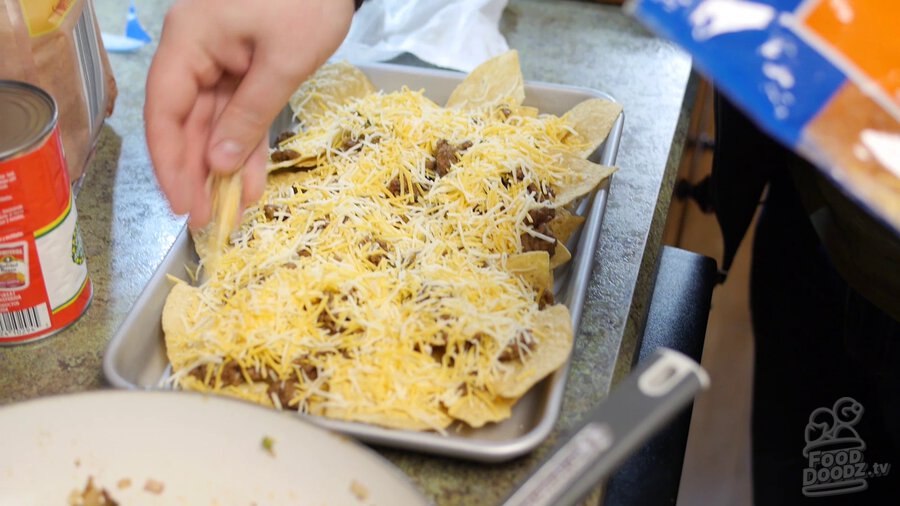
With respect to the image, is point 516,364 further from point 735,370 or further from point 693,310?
point 735,370

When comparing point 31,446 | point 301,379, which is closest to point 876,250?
point 301,379

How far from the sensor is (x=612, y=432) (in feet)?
1.77

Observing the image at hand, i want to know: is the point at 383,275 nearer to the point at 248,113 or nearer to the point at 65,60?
the point at 248,113

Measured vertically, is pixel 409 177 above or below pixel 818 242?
above

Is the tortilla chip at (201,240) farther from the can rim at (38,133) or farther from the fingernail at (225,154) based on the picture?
the can rim at (38,133)

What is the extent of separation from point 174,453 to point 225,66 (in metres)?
0.45

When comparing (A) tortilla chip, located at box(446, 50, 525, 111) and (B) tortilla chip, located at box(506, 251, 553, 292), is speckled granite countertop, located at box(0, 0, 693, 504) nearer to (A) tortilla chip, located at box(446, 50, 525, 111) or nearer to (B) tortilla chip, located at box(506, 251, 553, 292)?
(B) tortilla chip, located at box(506, 251, 553, 292)

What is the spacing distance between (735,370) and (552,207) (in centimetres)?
125

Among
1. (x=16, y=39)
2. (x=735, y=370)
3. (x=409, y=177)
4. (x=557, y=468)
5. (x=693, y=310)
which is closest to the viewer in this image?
(x=557, y=468)

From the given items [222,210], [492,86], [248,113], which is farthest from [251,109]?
[492,86]

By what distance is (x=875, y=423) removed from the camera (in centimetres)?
126

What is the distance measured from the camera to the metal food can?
778mm

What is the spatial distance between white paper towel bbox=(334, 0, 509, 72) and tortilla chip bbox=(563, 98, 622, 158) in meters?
0.25

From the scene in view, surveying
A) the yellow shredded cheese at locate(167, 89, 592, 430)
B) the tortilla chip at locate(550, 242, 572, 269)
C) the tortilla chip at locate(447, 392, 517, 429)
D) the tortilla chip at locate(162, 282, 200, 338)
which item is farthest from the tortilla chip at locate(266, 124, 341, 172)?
the tortilla chip at locate(447, 392, 517, 429)
